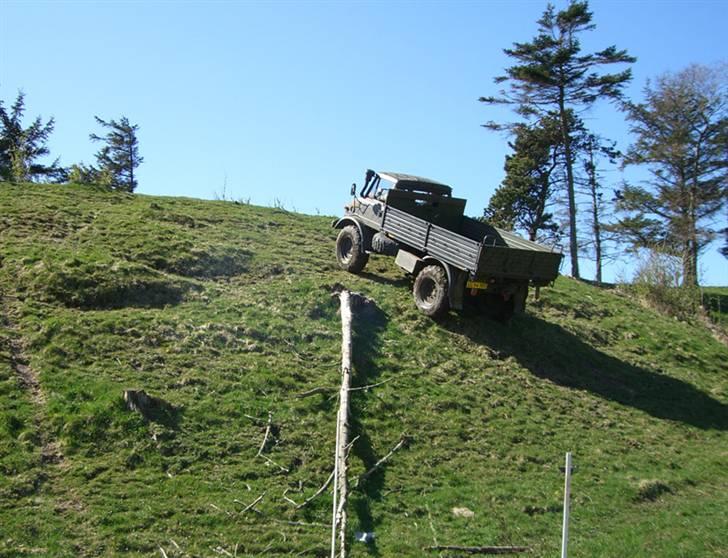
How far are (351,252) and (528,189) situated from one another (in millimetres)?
22209

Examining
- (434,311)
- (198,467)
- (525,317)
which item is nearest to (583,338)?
Answer: (525,317)

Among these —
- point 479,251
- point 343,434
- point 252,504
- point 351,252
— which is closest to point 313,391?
point 343,434

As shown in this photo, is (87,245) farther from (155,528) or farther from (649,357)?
(649,357)

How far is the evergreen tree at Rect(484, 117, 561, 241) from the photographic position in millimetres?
37875

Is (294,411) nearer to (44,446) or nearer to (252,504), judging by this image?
(252,504)

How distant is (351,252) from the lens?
18938mm

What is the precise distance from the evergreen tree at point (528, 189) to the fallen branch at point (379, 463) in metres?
27.4

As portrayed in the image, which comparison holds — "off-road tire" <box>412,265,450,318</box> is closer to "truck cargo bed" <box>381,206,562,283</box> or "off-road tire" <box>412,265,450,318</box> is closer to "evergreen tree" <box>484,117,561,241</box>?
"truck cargo bed" <box>381,206,562,283</box>

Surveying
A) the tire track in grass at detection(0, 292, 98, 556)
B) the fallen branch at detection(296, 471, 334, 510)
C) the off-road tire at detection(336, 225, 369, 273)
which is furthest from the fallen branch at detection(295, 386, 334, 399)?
the off-road tire at detection(336, 225, 369, 273)

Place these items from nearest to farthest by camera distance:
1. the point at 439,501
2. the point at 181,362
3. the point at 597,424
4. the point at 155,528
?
1. the point at 155,528
2. the point at 439,501
3. the point at 181,362
4. the point at 597,424

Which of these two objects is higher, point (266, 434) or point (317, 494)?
point (266, 434)

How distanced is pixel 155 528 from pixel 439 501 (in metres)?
3.82

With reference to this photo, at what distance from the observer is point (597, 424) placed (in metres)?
13.8

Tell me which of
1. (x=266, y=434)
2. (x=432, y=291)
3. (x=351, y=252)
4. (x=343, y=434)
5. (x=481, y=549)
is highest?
(x=351, y=252)
